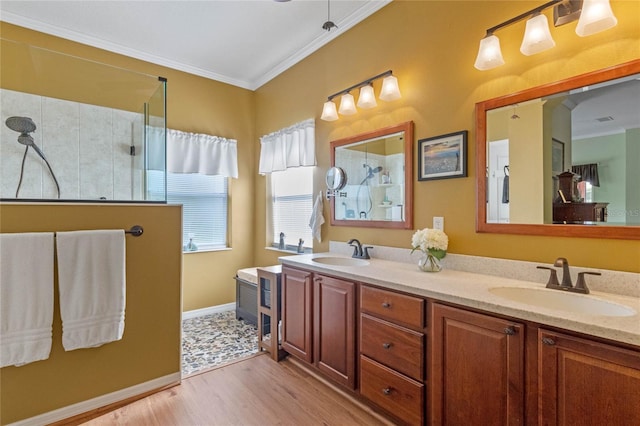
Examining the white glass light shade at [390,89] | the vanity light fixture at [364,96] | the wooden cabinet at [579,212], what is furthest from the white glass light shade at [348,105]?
the wooden cabinet at [579,212]

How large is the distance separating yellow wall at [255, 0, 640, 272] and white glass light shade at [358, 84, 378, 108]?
10 centimetres

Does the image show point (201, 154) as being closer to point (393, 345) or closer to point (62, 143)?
point (62, 143)

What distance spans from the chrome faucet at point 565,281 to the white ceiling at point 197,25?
230 centimetres

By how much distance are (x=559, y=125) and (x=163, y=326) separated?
113 inches

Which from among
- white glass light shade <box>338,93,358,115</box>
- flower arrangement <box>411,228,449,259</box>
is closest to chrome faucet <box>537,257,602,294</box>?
flower arrangement <box>411,228,449,259</box>

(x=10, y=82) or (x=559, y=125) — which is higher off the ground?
(x=10, y=82)

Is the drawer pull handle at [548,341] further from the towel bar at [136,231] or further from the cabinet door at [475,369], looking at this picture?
the towel bar at [136,231]

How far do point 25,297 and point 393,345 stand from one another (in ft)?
7.00

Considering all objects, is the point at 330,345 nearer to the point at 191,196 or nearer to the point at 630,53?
the point at 630,53

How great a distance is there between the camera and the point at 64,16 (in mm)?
2799

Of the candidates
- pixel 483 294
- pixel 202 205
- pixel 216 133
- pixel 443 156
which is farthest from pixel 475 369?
pixel 216 133

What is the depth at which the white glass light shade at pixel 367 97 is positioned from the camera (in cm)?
252

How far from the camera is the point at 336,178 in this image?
2941mm

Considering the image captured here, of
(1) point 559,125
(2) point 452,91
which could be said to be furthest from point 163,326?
(1) point 559,125
